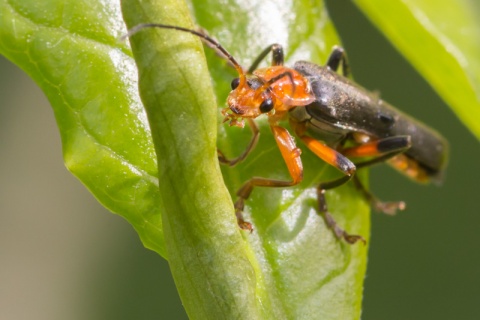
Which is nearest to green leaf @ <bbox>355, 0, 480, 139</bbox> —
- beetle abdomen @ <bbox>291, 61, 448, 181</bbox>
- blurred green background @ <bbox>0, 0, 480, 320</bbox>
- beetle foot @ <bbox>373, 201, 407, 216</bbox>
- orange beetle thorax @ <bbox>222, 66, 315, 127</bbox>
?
beetle abdomen @ <bbox>291, 61, 448, 181</bbox>

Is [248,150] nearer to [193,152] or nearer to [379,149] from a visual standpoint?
[193,152]

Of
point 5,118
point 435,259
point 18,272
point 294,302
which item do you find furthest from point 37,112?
point 294,302

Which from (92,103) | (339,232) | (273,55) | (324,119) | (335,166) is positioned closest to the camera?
(92,103)

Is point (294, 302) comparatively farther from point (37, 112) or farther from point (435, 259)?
point (37, 112)

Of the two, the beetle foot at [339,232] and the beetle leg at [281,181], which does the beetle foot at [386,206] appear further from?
Answer: the beetle foot at [339,232]

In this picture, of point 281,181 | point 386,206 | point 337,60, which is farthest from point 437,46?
point 386,206

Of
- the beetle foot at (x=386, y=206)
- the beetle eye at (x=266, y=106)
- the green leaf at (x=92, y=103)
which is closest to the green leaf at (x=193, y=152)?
the green leaf at (x=92, y=103)
